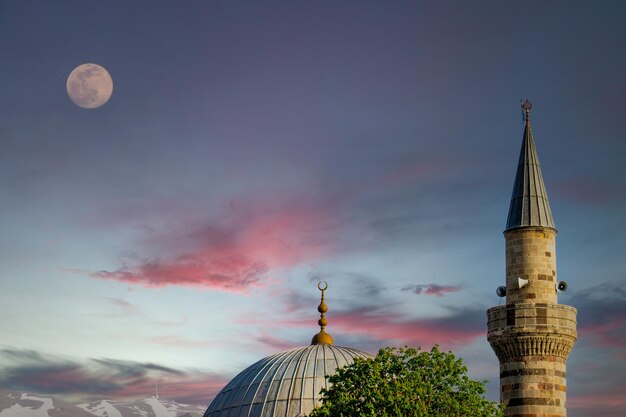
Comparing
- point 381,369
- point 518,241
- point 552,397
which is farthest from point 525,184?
point 381,369

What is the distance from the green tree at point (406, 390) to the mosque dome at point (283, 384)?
6449 mm

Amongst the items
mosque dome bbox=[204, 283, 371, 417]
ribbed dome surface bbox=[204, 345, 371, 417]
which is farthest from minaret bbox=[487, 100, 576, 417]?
ribbed dome surface bbox=[204, 345, 371, 417]

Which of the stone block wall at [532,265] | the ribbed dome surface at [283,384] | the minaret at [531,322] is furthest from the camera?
the ribbed dome surface at [283,384]

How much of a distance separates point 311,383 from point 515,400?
1122 centimetres

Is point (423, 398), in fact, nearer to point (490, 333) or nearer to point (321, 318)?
point (490, 333)

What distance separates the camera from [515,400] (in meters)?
49.5

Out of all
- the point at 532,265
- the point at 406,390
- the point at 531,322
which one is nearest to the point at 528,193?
the point at 532,265

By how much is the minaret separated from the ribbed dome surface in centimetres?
954

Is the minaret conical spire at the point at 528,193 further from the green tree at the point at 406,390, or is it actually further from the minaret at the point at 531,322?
the green tree at the point at 406,390

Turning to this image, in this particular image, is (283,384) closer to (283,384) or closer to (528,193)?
(283,384)

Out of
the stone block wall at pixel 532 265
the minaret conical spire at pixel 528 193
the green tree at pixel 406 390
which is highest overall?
the minaret conical spire at pixel 528 193

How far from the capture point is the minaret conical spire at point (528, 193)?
51938 millimetres

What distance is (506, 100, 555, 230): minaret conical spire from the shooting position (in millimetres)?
51938

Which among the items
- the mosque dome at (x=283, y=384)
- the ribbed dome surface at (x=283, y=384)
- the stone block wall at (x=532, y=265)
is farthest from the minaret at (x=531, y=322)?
the ribbed dome surface at (x=283, y=384)
